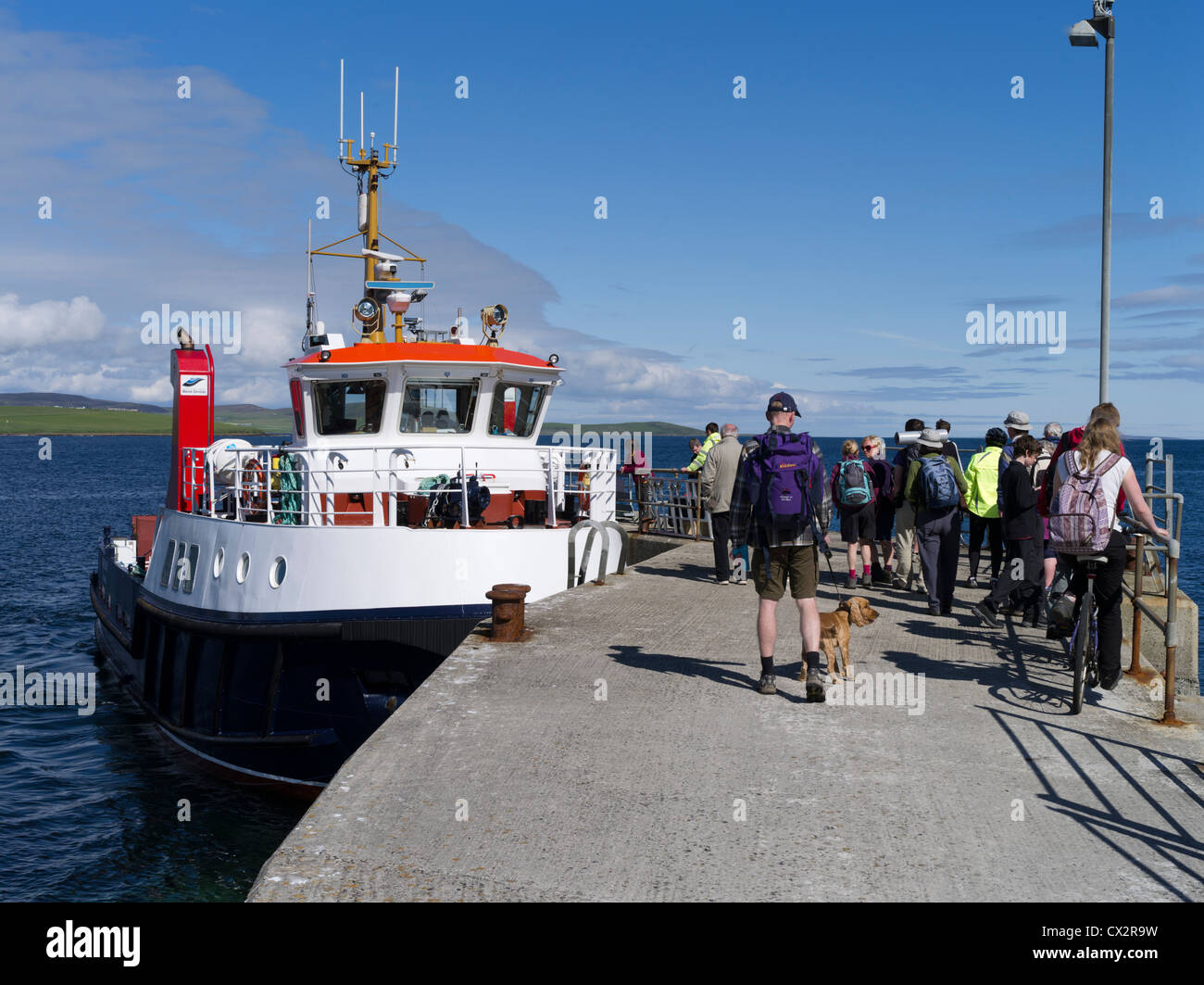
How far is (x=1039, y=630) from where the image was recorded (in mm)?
8484

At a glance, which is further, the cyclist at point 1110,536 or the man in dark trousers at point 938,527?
the man in dark trousers at point 938,527

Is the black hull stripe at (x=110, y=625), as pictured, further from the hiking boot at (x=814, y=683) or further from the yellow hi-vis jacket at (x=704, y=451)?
the hiking boot at (x=814, y=683)

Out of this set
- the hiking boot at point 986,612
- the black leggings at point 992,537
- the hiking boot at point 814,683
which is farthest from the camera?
the black leggings at point 992,537

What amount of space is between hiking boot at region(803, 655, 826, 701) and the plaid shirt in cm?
77

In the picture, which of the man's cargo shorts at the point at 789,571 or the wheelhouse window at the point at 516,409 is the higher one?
A: the wheelhouse window at the point at 516,409

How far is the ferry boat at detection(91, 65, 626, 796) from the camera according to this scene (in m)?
9.29

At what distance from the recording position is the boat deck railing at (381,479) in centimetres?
1032

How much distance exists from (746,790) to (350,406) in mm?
7910

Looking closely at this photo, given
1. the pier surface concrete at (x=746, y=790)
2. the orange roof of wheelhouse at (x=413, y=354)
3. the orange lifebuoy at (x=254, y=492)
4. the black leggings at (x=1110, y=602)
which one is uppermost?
the orange roof of wheelhouse at (x=413, y=354)

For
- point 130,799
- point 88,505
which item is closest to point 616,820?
point 130,799

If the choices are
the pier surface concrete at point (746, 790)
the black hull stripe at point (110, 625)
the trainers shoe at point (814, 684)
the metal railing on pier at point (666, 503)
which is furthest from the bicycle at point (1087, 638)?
the black hull stripe at point (110, 625)

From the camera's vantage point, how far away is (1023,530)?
8.70 metres

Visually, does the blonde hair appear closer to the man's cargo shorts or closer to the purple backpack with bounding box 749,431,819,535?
the purple backpack with bounding box 749,431,819,535
